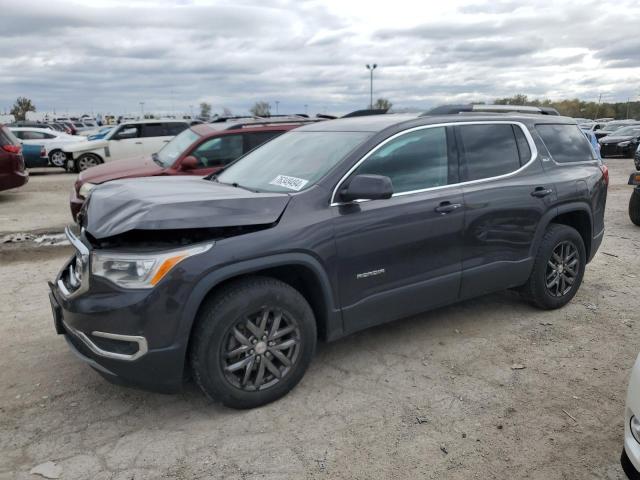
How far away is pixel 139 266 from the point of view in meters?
2.95

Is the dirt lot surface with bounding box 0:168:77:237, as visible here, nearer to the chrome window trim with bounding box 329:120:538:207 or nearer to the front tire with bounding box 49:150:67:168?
the front tire with bounding box 49:150:67:168

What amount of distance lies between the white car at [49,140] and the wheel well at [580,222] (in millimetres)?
17259

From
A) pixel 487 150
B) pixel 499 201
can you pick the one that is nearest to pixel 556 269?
pixel 499 201

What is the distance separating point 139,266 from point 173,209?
0.37 meters

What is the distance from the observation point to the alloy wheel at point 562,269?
4.84 meters

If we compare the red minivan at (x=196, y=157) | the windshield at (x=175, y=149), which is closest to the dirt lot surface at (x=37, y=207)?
the red minivan at (x=196, y=157)

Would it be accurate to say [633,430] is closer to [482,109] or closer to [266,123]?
[482,109]

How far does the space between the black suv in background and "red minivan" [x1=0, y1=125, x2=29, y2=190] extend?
8754 millimetres

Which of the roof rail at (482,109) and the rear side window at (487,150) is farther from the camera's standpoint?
the roof rail at (482,109)

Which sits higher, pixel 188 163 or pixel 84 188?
pixel 188 163

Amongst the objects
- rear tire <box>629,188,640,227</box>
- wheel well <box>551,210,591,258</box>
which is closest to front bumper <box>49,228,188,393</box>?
wheel well <box>551,210,591,258</box>

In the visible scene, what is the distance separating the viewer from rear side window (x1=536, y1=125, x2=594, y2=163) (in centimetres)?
492

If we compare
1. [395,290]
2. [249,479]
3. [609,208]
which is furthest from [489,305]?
[609,208]

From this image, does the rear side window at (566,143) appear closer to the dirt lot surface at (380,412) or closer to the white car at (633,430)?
the dirt lot surface at (380,412)
